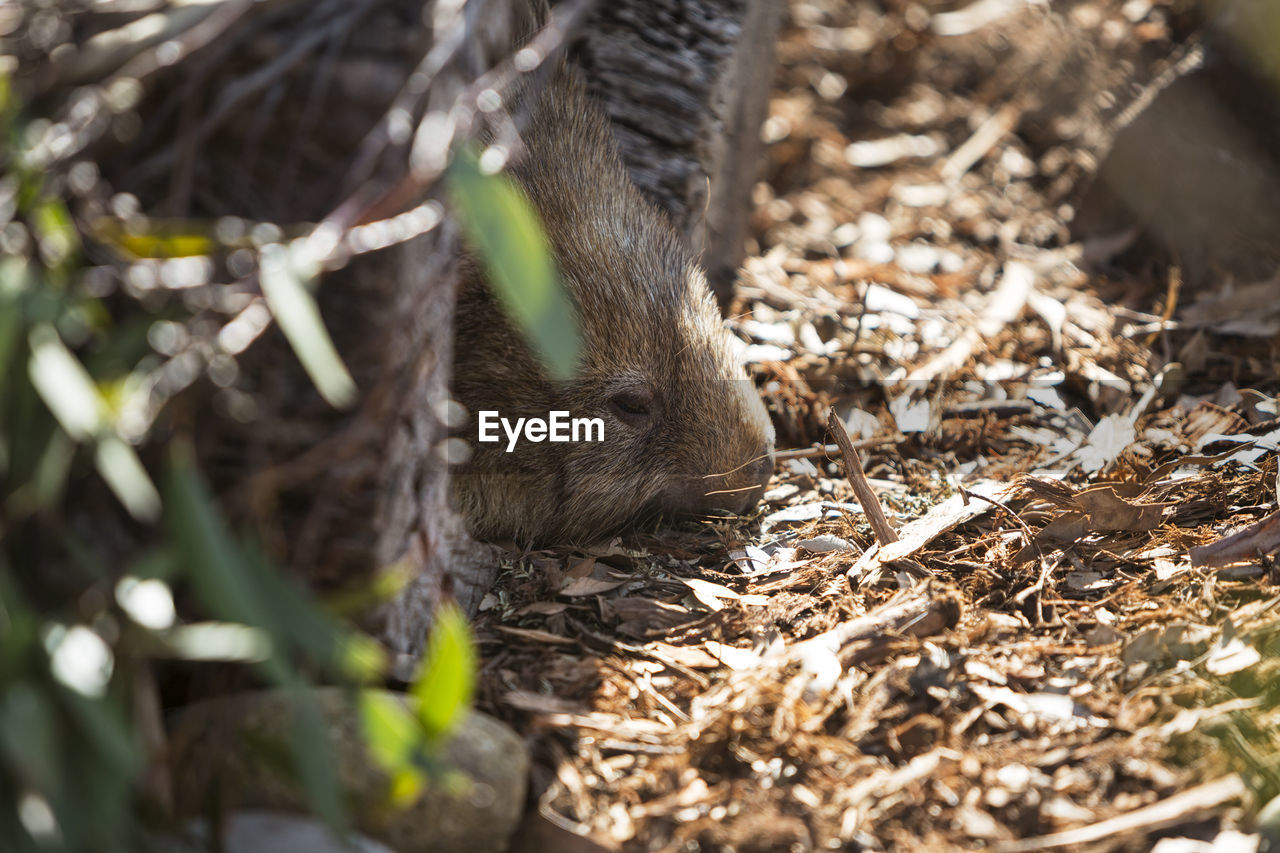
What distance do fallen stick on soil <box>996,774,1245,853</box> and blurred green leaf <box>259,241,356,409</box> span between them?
1.35 meters

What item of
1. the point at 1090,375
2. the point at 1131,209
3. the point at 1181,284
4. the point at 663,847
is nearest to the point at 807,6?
the point at 1131,209

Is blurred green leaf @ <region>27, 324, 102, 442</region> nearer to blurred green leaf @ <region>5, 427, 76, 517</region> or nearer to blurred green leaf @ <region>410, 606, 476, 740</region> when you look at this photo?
blurred green leaf @ <region>5, 427, 76, 517</region>

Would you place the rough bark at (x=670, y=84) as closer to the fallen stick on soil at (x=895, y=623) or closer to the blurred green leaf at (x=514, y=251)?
the fallen stick on soil at (x=895, y=623)

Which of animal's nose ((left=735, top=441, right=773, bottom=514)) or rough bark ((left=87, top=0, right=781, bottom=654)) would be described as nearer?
rough bark ((left=87, top=0, right=781, bottom=654))

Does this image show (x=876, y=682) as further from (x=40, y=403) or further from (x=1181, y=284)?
(x=1181, y=284)

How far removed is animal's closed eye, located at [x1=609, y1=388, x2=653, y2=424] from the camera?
306 centimetres

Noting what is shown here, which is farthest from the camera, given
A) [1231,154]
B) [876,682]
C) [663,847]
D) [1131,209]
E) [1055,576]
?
[1131,209]

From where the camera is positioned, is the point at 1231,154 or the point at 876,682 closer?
the point at 876,682

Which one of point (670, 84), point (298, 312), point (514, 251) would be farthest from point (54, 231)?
point (670, 84)

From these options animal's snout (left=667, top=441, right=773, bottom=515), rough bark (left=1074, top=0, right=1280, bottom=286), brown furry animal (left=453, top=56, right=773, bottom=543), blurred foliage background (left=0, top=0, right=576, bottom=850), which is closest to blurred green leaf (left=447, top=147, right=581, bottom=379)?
blurred foliage background (left=0, top=0, right=576, bottom=850)

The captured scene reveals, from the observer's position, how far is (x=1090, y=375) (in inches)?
149

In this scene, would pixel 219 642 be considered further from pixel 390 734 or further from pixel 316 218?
pixel 316 218

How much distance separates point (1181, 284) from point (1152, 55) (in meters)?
1.21

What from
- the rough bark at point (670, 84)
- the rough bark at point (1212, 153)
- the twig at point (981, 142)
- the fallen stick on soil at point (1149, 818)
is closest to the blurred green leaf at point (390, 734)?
the fallen stick on soil at point (1149, 818)
